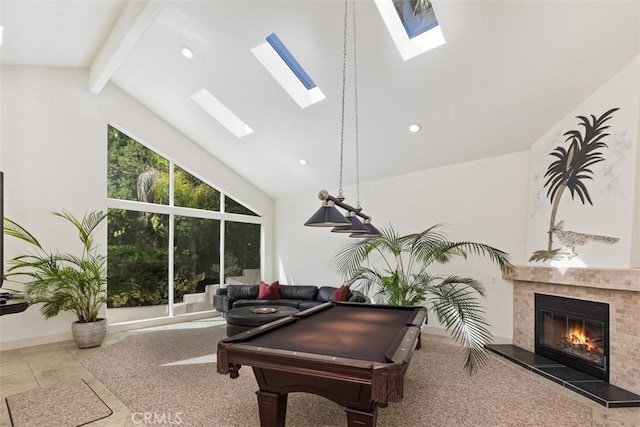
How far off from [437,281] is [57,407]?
5138 mm

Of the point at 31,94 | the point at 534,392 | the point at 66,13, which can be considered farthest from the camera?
the point at 31,94

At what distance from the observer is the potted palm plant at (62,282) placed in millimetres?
4992

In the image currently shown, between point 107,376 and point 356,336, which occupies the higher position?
point 356,336

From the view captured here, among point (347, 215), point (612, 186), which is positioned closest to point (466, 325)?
point (347, 215)

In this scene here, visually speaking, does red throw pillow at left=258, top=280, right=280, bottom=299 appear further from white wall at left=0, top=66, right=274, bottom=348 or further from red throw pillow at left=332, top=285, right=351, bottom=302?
white wall at left=0, top=66, right=274, bottom=348

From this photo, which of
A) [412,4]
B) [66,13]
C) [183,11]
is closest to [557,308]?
[412,4]

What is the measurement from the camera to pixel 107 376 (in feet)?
13.1

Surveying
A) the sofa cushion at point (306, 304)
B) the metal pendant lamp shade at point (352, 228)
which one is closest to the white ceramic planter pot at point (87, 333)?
the sofa cushion at point (306, 304)

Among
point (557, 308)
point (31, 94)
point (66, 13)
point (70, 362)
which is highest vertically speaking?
point (66, 13)

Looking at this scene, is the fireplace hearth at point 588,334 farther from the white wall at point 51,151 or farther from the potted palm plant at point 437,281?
the white wall at point 51,151

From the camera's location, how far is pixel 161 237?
688cm

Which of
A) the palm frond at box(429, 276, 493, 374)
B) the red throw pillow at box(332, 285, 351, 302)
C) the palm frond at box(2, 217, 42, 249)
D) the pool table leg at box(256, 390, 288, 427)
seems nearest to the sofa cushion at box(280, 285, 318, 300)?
the red throw pillow at box(332, 285, 351, 302)

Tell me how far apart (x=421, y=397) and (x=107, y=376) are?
3429 mm

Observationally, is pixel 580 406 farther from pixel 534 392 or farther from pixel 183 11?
pixel 183 11
